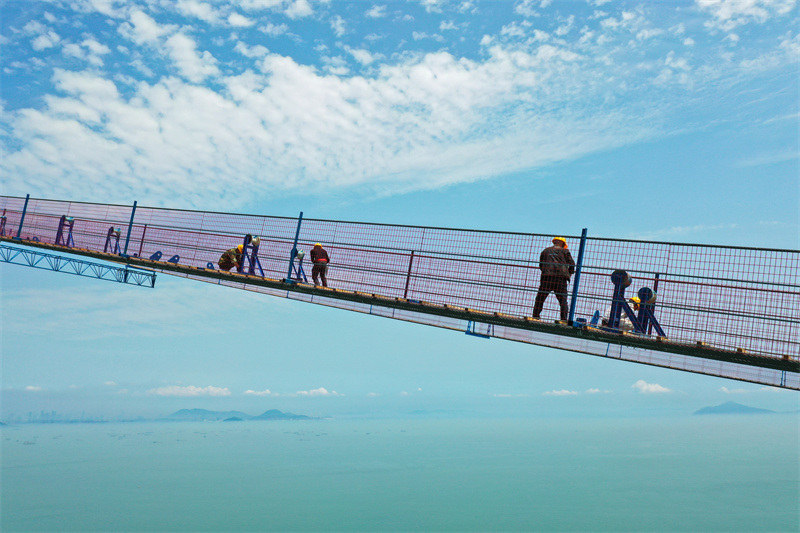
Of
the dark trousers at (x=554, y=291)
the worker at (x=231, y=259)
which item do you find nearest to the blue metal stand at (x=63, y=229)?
the worker at (x=231, y=259)

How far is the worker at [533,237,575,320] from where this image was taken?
35.8 ft

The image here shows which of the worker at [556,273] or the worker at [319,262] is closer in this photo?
the worker at [556,273]

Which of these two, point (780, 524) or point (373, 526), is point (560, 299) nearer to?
A: point (373, 526)

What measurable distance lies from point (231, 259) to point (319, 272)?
4.01m

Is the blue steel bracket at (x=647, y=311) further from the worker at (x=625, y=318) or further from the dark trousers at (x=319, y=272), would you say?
the dark trousers at (x=319, y=272)

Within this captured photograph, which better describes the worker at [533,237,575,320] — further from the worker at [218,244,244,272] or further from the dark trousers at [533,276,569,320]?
the worker at [218,244,244,272]

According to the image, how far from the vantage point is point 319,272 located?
48.8 ft

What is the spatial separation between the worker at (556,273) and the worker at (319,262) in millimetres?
6433

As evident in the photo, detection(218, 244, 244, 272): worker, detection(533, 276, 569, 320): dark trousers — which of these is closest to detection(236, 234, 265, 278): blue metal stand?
detection(218, 244, 244, 272): worker

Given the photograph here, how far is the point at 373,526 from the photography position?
12825cm

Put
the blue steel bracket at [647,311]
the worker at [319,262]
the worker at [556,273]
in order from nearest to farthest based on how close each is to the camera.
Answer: the blue steel bracket at [647,311]
the worker at [556,273]
the worker at [319,262]

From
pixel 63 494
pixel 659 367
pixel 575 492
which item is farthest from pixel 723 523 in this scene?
pixel 63 494

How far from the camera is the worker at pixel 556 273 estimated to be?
10914mm

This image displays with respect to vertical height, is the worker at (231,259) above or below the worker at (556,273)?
below
